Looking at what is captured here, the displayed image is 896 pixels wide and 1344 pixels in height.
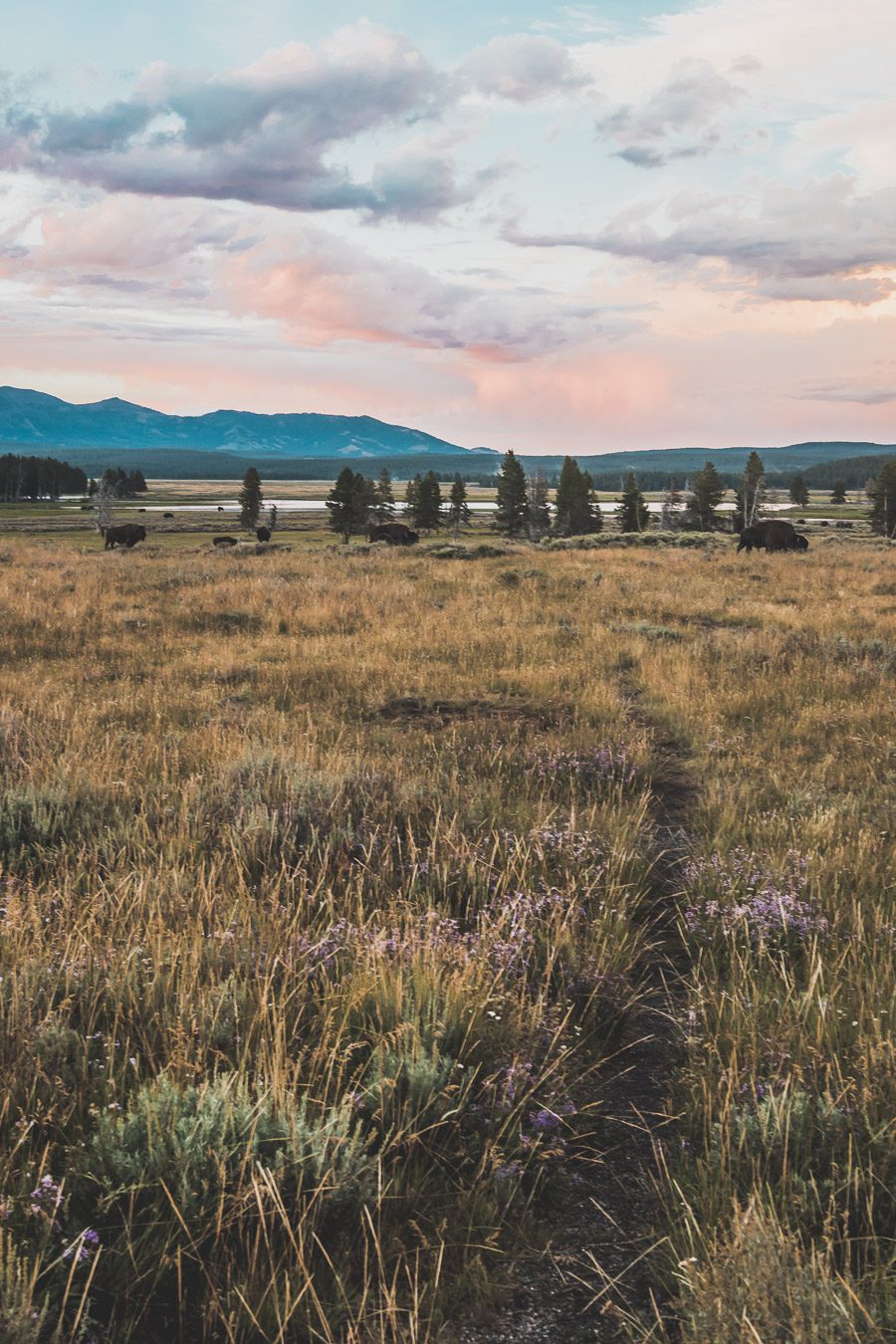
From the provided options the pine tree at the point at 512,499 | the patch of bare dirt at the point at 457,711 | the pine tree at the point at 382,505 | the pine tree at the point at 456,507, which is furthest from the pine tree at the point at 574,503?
the patch of bare dirt at the point at 457,711

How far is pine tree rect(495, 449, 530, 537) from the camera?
3703 inches

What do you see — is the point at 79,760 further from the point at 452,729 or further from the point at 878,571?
the point at 878,571

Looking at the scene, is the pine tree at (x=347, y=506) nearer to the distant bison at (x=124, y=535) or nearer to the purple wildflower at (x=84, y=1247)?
the distant bison at (x=124, y=535)

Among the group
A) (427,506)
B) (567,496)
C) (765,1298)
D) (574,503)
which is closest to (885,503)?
(574,503)

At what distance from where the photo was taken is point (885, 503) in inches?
3418

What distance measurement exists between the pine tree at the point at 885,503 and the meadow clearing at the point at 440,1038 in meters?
91.0

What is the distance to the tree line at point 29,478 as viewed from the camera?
498 feet

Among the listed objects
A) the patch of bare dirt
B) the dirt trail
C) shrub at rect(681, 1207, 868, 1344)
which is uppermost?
the patch of bare dirt

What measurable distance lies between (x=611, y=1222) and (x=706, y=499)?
10552 cm

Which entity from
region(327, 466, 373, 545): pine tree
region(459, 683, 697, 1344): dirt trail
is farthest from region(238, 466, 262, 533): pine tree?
region(459, 683, 697, 1344): dirt trail

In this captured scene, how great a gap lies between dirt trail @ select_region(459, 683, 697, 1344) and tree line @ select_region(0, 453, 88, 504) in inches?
6723

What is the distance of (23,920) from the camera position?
316 centimetres

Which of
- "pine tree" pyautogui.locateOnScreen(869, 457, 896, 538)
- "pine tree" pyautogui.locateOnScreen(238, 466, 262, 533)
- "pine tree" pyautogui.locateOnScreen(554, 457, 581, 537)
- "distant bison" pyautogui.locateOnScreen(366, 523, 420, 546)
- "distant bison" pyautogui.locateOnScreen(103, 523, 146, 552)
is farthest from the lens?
"pine tree" pyautogui.locateOnScreen(238, 466, 262, 533)

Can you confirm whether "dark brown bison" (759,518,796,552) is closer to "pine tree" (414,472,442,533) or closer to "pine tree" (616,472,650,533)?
"pine tree" (616,472,650,533)
